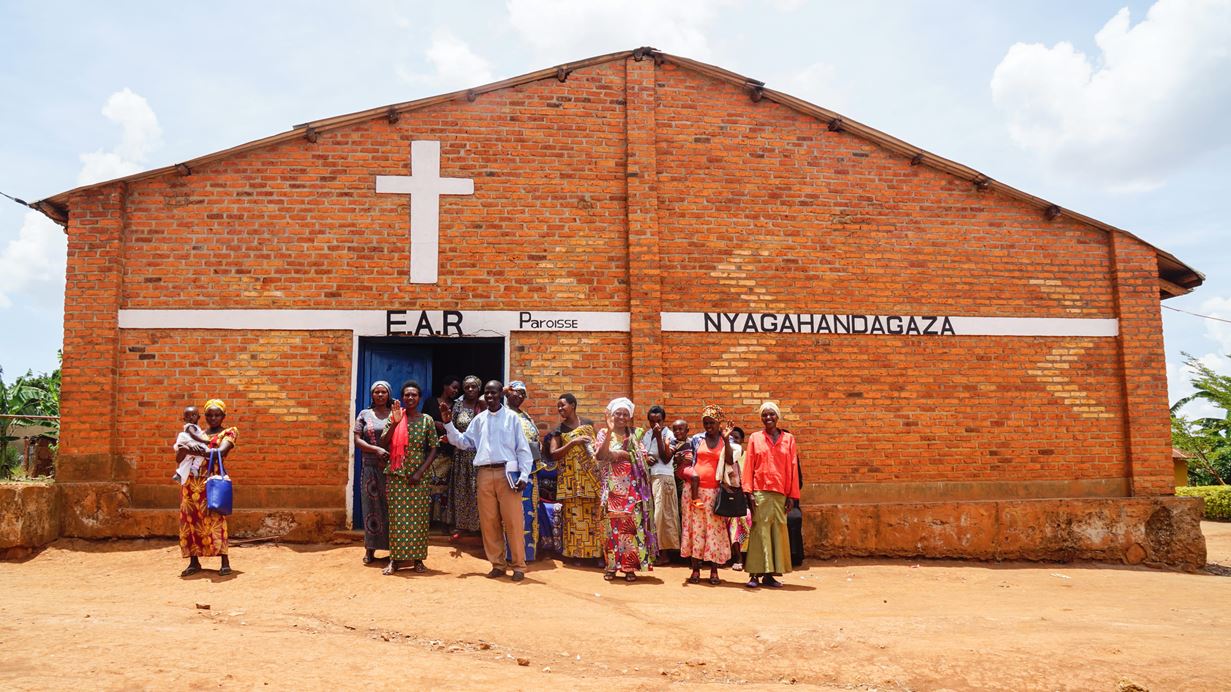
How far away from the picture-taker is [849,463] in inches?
336

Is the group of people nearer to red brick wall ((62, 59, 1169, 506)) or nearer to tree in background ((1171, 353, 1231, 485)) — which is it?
red brick wall ((62, 59, 1169, 506))

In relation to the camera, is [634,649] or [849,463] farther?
[849,463]

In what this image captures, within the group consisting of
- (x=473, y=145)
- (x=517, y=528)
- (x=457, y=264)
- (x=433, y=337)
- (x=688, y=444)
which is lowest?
(x=517, y=528)

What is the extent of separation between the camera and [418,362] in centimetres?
862

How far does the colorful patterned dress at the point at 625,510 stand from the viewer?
689cm

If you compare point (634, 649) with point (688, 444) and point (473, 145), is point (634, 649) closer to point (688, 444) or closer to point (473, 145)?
point (688, 444)

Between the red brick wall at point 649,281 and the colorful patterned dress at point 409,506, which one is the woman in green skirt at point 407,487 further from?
the red brick wall at point 649,281

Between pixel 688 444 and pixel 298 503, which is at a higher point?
pixel 688 444

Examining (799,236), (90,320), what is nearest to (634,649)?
(799,236)

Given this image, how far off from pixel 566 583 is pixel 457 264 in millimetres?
3597

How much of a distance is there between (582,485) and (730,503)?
1361 millimetres

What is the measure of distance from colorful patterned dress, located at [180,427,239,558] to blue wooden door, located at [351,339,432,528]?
57.5 inches

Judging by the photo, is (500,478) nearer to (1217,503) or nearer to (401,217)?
(401,217)

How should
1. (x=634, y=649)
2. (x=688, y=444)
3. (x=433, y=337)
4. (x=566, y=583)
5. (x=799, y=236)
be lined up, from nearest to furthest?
(x=634, y=649) → (x=566, y=583) → (x=688, y=444) → (x=433, y=337) → (x=799, y=236)
